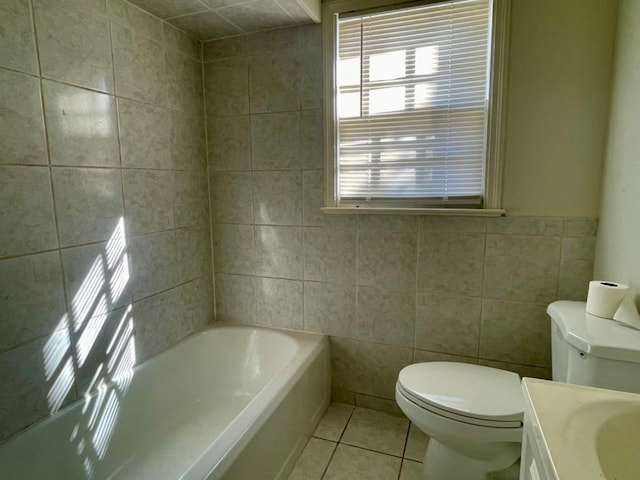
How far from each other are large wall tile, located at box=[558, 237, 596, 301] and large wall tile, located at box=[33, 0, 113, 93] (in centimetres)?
211

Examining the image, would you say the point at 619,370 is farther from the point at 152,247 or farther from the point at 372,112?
the point at 152,247

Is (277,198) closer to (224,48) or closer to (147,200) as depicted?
(147,200)

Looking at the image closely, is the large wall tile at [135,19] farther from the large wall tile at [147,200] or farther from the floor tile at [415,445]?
the floor tile at [415,445]

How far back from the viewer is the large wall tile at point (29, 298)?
1.17m

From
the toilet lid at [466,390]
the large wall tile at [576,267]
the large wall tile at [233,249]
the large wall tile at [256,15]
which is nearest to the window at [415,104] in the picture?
the large wall tile at [256,15]

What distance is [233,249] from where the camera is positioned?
2152 mm

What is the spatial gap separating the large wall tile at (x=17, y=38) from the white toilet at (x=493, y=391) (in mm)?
1791

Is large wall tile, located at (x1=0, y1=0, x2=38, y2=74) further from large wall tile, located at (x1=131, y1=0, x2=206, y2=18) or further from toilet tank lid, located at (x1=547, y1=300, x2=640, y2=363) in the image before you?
toilet tank lid, located at (x1=547, y1=300, x2=640, y2=363)

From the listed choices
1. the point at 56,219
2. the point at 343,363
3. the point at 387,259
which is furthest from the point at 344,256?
the point at 56,219

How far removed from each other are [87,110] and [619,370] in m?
2.05

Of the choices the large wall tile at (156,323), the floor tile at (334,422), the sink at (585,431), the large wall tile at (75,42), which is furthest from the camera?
the floor tile at (334,422)

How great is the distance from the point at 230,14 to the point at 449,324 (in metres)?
1.86

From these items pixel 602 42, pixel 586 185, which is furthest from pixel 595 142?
pixel 602 42

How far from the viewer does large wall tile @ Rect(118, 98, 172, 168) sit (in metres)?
1.58
